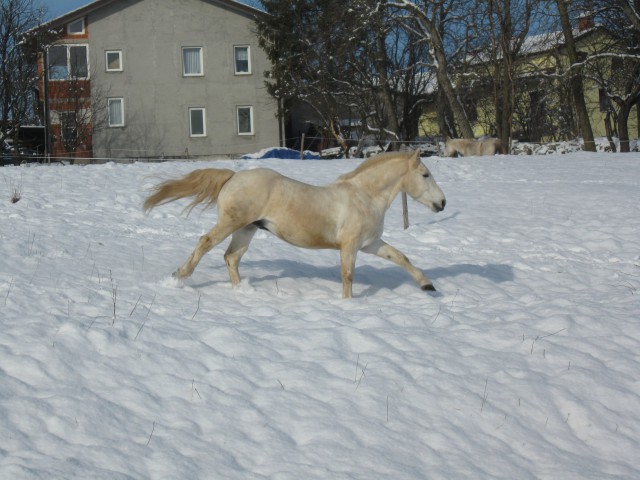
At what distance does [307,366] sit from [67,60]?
1625 inches

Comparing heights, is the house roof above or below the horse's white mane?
above

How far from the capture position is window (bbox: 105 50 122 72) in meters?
43.4

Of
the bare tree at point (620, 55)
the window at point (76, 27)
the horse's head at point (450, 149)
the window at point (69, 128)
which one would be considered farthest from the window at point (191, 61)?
the bare tree at point (620, 55)

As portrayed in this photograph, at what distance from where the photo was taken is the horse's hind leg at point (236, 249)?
28.1 feet

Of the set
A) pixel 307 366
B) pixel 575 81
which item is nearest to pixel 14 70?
pixel 575 81

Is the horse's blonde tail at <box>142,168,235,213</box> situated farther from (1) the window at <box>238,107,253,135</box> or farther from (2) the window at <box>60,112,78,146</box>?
(1) the window at <box>238,107,253,135</box>

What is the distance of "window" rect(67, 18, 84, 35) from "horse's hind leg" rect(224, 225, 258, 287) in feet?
126

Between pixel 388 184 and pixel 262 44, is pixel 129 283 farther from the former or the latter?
pixel 262 44

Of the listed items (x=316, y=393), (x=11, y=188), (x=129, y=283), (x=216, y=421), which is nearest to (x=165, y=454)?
(x=216, y=421)

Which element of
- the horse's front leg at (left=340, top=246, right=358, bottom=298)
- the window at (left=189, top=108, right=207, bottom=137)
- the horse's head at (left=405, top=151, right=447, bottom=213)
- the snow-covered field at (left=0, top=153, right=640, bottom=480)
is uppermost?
the window at (left=189, top=108, right=207, bottom=137)

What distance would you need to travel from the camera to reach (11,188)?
14.6 m

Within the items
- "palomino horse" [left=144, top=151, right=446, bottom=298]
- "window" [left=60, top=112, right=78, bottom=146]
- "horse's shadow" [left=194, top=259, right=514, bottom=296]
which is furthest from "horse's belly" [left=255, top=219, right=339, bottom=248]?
"window" [left=60, top=112, right=78, bottom=146]

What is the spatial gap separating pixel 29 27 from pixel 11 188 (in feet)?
98.9

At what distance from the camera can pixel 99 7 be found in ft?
140
